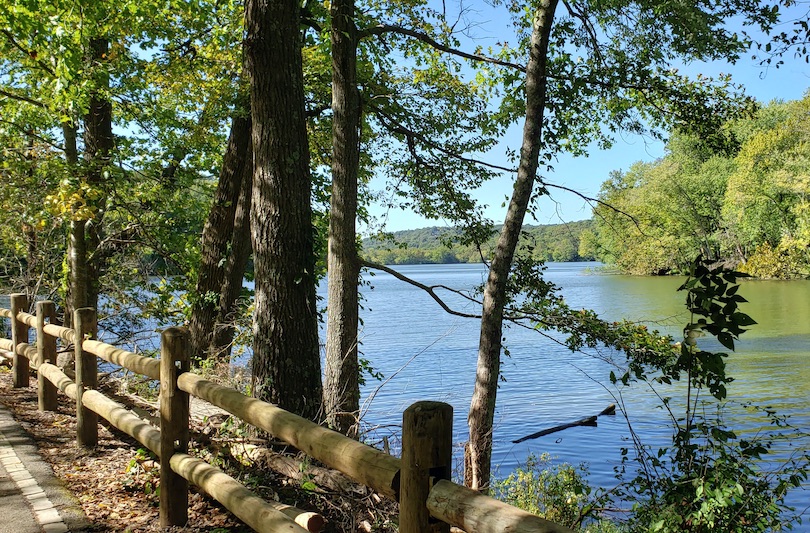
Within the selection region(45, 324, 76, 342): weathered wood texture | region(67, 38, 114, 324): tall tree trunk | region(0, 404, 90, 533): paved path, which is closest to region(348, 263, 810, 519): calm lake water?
region(0, 404, 90, 533): paved path

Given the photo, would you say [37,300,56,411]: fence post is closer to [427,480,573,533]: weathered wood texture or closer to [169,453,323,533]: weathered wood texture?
[169,453,323,533]: weathered wood texture

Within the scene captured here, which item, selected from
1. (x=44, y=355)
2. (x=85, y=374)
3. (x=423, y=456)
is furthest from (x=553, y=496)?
(x=423, y=456)

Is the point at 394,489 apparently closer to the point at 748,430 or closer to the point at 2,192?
the point at 2,192

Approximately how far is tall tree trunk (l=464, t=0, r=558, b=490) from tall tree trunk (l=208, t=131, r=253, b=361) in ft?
11.5

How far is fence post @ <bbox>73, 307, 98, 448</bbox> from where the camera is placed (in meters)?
5.32

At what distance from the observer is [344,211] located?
7781 millimetres

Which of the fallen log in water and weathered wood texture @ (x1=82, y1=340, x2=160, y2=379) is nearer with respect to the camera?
weathered wood texture @ (x1=82, y1=340, x2=160, y2=379)

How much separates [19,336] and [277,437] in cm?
525

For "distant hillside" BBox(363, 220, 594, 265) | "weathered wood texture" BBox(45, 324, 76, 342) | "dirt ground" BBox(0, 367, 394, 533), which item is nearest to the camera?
"dirt ground" BBox(0, 367, 394, 533)

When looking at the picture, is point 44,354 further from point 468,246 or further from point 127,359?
point 468,246

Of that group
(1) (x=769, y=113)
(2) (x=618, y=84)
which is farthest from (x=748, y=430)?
(1) (x=769, y=113)

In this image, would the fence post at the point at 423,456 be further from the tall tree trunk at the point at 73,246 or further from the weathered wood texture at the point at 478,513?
the tall tree trunk at the point at 73,246

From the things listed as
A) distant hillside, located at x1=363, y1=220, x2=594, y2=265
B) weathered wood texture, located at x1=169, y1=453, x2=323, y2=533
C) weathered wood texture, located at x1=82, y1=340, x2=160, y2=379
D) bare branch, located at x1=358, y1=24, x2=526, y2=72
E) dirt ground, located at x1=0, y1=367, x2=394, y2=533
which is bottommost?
dirt ground, located at x1=0, y1=367, x2=394, y2=533

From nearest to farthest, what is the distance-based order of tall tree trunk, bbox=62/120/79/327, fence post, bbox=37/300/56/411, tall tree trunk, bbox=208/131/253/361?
fence post, bbox=37/300/56/411, tall tree trunk, bbox=208/131/253/361, tall tree trunk, bbox=62/120/79/327
